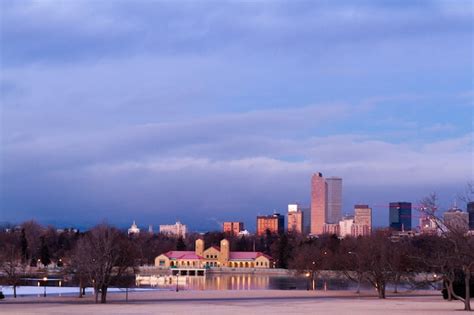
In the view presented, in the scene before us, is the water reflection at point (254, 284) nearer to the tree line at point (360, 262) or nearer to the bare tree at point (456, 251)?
the tree line at point (360, 262)

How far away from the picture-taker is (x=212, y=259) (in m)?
174

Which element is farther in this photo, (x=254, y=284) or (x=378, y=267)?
(x=254, y=284)

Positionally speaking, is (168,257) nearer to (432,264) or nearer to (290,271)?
(290,271)

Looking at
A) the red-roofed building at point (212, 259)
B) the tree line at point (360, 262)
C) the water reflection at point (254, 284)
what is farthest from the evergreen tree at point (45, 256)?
the water reflection at point (254, 284)

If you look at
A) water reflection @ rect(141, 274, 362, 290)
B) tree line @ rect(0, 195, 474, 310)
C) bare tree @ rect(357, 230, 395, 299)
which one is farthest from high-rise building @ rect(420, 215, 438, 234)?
water reflection @ rect(141, 274, 362, 290)

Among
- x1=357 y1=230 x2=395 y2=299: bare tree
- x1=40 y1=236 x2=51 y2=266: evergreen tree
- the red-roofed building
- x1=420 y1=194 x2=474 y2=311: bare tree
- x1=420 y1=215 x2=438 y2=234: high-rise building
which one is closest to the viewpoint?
x1=420 y1=194 x2=474 y2=311: bare tree

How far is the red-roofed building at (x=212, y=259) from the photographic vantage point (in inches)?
6447

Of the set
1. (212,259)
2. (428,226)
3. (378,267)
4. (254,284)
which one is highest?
(428,226)

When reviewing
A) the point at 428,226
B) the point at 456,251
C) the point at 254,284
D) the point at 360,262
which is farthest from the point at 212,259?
the point at 456,251

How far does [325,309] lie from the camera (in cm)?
4744

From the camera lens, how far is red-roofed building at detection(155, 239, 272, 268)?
16375 cm

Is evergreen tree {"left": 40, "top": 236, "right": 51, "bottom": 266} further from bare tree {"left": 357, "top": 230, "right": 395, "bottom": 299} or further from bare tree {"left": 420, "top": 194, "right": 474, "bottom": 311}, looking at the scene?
bare tree {"left": 420, "top": 194, "right": 474, "bottom": 311}

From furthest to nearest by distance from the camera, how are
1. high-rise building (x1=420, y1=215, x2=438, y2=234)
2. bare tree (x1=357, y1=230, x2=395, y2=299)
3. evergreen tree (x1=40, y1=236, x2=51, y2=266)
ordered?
1. evergreen tree (x1=40, y1=236, x2=51, y2=266)
2. bare tree (x1=357, y1=230, x2=395, y2=299)
3. high-rise building (x1=420, y1=215, x2=438, y2=234)

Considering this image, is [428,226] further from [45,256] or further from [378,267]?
[45,256]
